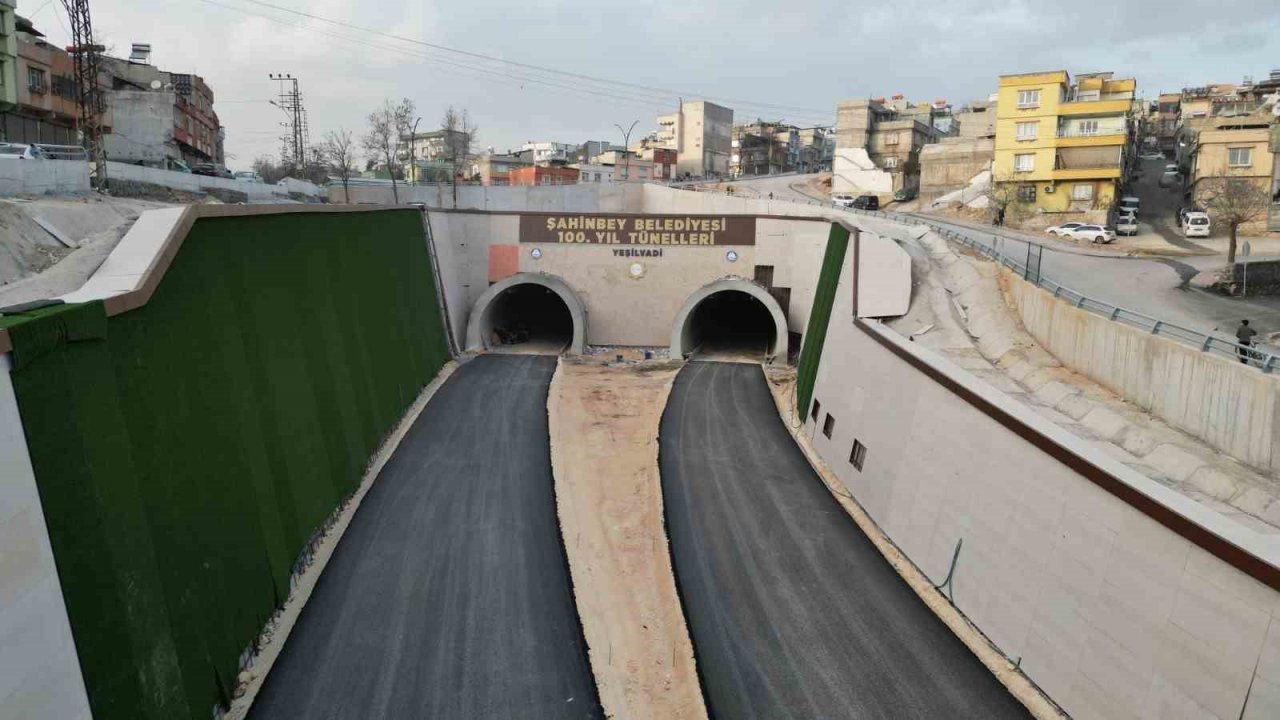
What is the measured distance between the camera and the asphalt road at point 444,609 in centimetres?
1381

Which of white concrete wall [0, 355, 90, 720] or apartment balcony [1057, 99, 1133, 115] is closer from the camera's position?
white concrete wall [0, 355, 90, 720]

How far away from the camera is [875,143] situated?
91938 millimetres

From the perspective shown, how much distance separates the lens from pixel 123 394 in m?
11.8

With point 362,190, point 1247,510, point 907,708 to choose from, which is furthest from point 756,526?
point 362,190

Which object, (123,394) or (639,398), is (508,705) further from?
(639,398)

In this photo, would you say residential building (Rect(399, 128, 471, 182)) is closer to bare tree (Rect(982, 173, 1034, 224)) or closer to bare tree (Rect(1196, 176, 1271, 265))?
bare tree (Rect(982, 173, 1034, 224))

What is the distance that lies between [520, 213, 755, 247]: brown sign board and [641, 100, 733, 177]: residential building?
6482 cm

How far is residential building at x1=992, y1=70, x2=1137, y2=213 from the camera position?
56031 millimetres

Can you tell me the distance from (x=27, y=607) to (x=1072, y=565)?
47.1ft

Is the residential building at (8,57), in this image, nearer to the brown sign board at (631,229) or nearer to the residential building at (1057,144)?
the brown sign board at (631,229)

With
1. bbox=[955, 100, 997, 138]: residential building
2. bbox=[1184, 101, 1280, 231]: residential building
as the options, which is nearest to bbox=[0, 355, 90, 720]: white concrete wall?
bbox=[1184, 101, 1280, 231]: residential building

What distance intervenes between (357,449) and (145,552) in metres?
10.9

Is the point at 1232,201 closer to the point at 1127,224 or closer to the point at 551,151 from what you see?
the point at 1127,224

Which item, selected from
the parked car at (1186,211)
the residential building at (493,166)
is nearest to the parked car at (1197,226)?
the parked car at (1186,211)
